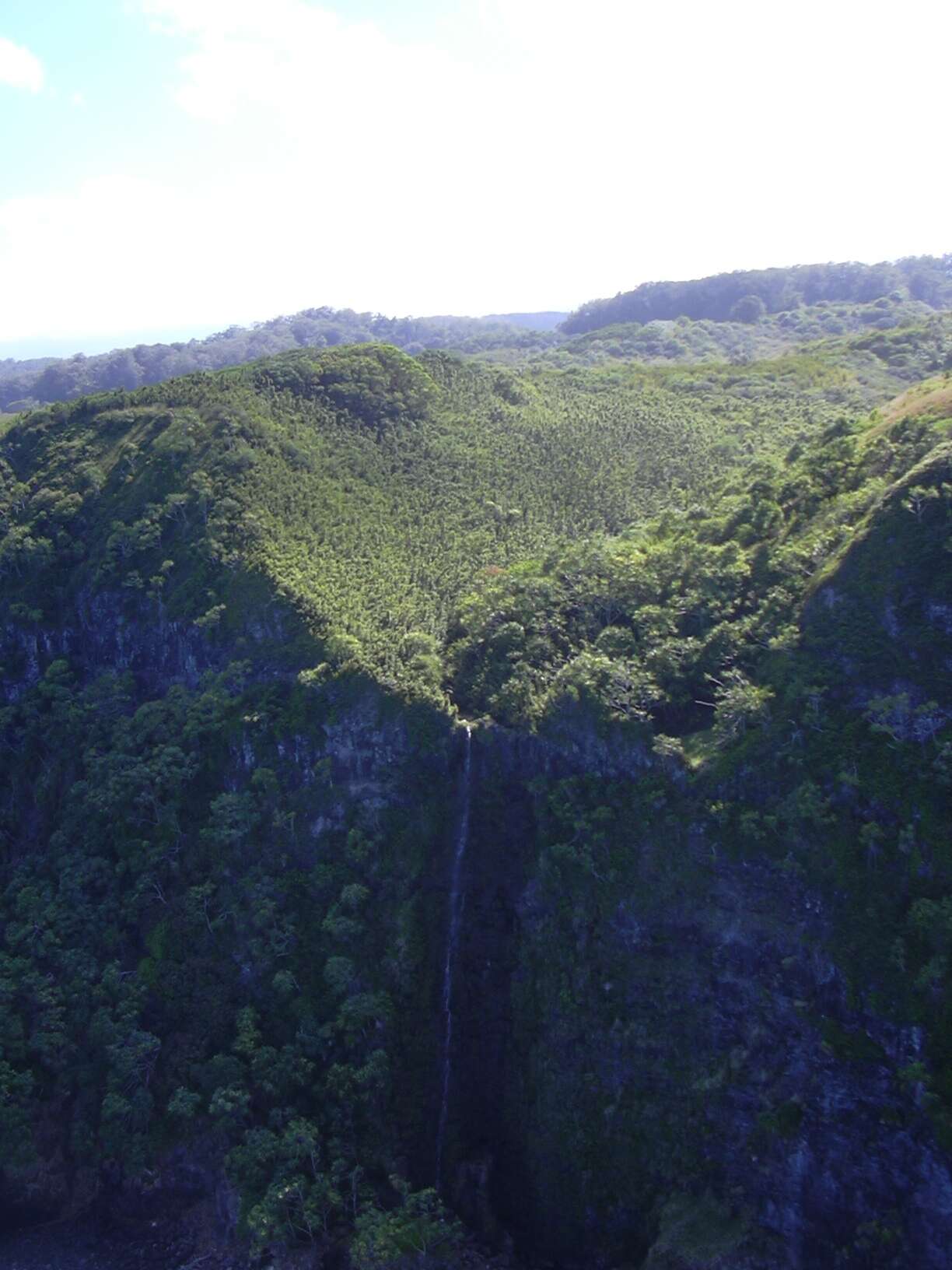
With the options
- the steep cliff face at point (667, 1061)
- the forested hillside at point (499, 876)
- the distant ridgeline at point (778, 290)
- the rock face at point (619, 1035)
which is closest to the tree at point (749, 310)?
the distant ridgeline at point (778, 290)

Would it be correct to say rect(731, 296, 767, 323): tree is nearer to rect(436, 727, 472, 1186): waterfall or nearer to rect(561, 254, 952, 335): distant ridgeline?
rect(561, 254, 952, 335): distant ridgeline

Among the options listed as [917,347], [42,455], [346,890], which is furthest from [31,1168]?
[917,347]

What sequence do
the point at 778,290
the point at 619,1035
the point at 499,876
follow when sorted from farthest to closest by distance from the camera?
1. the point at 778,290
2. the point at 499,876
3. the point at 619,1035

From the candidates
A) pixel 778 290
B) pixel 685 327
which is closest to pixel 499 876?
pixel 685 327

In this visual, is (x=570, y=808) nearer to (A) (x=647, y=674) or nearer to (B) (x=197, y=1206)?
(A) (x=647, y=674)

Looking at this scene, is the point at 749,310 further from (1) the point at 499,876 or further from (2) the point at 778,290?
(1) the point at 499,876
